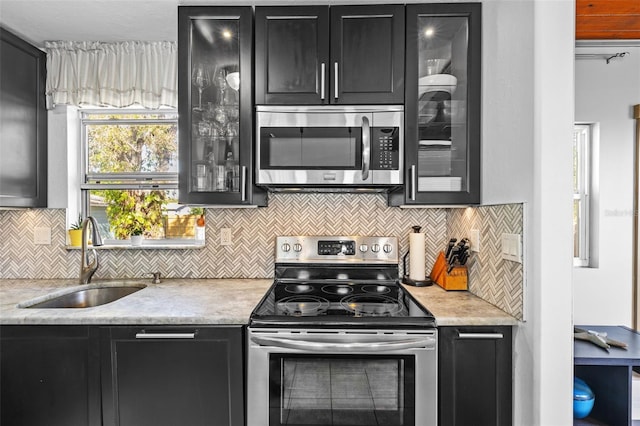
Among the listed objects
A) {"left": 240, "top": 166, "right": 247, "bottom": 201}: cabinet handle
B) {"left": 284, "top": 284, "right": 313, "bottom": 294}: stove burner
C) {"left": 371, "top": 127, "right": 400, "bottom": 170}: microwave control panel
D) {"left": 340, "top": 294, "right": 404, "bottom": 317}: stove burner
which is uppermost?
{"left": 371, "top": 127, "right": 400, "bottom": 170}: microwave control panel

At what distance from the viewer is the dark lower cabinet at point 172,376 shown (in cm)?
147

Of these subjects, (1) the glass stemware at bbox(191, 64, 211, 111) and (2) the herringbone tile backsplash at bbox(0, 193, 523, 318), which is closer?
(1) the glass stemware at bbox(191, 64, 211, 111)

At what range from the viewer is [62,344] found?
4.92 ft

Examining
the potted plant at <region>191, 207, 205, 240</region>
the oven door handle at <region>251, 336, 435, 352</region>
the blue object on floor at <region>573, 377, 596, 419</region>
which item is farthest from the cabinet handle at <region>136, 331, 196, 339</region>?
the blue object on floor at <region>573, 377, 596, 419</region>

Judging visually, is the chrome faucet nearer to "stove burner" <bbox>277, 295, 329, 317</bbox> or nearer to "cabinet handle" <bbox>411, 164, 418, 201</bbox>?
"stove burner" <bbox>277, 295, 329, 317</bbox>

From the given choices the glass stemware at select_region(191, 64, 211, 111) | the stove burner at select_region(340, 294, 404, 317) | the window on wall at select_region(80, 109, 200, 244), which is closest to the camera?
the stove burner at select_region(340, 294, 404, 317)

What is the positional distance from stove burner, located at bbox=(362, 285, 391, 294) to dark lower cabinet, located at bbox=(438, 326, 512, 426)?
510 mm

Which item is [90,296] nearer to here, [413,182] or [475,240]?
[413,182]

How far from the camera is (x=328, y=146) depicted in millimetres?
1794

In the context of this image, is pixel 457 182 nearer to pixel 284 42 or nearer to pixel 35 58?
pixel 284 42

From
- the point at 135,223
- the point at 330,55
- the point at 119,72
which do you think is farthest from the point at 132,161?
the point at 330,55

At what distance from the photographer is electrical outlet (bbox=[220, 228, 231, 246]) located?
7.29 feet

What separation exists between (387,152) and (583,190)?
1052 millimetres

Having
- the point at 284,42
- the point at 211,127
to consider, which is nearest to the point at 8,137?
the point at 211,127
